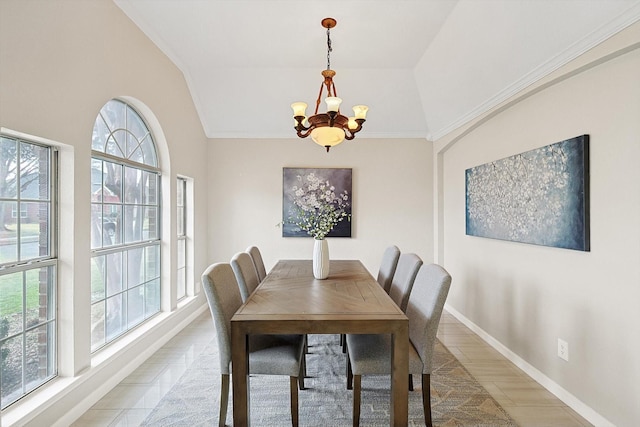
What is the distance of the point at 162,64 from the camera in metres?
3.35

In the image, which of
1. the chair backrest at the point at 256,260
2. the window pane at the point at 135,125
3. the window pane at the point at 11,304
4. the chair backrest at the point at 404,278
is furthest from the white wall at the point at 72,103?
the chair backrest at the point at 404,278

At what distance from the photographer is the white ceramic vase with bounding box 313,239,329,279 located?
2721 mm

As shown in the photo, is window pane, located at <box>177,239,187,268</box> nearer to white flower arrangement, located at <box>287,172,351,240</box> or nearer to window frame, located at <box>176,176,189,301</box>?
window frame, located at <box>176,176,189,301</box>

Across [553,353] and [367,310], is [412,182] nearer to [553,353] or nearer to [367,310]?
[553,353]

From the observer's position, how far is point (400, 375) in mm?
1780

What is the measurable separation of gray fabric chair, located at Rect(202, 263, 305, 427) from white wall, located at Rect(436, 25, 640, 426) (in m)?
1.82

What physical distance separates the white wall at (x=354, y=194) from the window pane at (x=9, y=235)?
2.94m

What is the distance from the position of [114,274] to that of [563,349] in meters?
3.42

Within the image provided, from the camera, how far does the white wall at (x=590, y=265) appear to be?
1.90 m

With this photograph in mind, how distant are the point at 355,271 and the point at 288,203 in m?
1.94

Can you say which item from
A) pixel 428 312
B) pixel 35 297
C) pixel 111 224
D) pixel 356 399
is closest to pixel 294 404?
pixel 356 399

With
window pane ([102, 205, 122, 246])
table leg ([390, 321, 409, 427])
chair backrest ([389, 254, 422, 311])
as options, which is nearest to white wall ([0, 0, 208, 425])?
window pane ([102, 205, 122, 246])

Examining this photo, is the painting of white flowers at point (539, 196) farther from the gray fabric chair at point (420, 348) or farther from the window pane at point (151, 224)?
the window pane at point (151, 224)

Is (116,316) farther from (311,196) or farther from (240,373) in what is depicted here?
(311,196)
